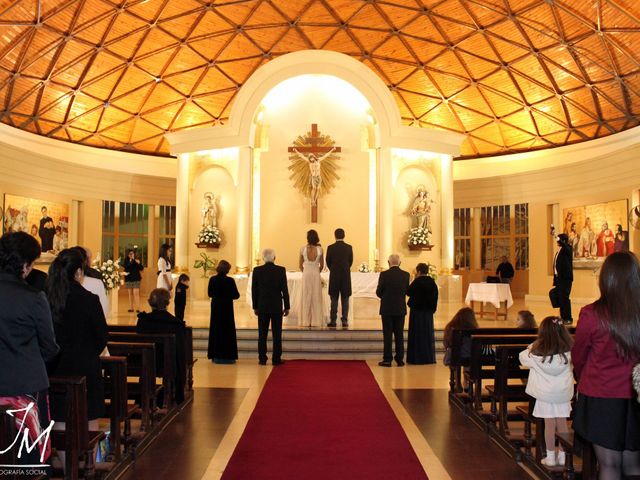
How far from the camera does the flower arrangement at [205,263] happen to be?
56.2 ft

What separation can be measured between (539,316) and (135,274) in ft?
31.4

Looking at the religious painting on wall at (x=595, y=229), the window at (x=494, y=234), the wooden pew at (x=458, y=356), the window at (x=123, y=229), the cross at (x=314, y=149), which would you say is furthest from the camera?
the window at (x=494, y=234)

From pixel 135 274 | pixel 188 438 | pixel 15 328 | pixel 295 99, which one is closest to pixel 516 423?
pixel 188 438

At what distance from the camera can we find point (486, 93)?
2075 centimetres

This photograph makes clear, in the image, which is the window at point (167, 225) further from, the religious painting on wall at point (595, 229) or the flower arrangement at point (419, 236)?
the religious painting on wall at point (595, 229)

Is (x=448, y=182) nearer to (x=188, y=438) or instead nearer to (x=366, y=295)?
(x=366, y=295)

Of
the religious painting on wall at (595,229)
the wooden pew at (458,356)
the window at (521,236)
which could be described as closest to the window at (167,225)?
the window at (521,236)

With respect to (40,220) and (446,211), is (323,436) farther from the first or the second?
(40,220)

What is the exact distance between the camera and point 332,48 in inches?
785

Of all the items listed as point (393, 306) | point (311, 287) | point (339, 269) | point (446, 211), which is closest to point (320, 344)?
point (311, 287)

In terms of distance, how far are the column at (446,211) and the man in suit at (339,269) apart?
674 cm

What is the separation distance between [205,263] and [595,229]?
11.2 m

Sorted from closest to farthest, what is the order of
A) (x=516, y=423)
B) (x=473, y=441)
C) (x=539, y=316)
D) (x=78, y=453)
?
1. (x=78, y=453)
2. (x=473, y=441)
3. (x=516, y=423)
4. (x=539, y=316)

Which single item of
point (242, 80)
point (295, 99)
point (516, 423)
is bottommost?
point (516, 423)
